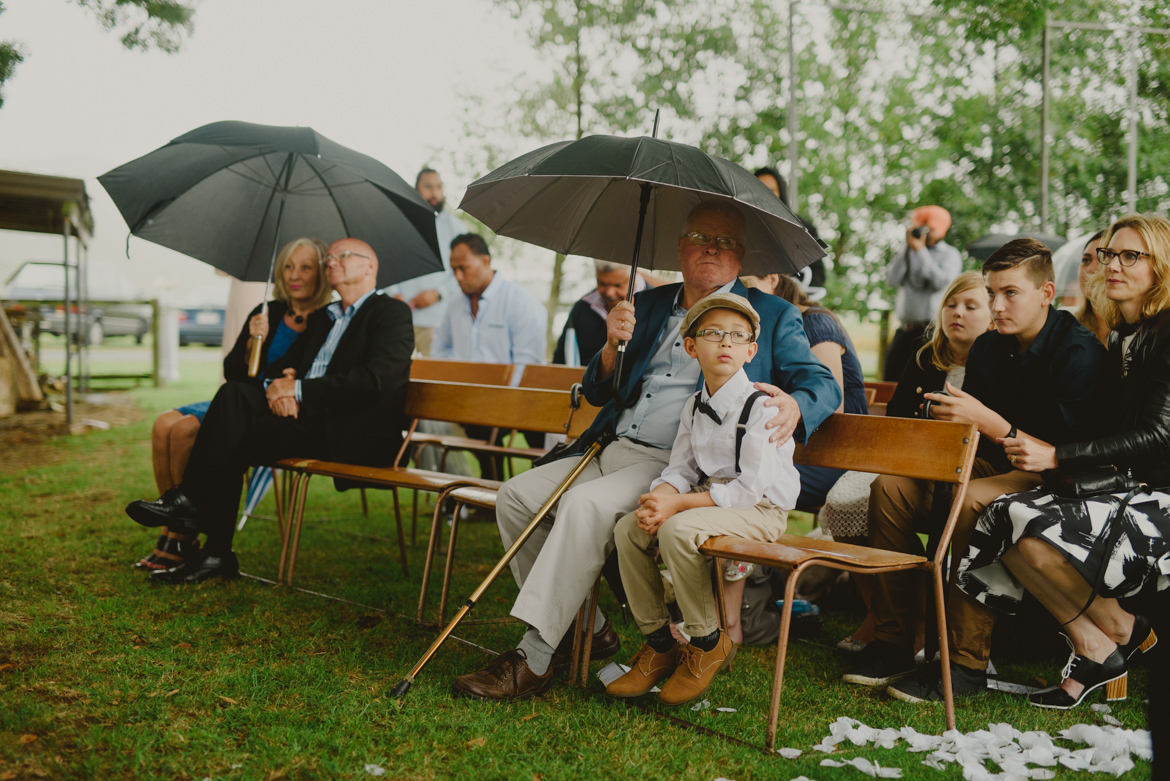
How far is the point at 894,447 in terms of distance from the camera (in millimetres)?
3262

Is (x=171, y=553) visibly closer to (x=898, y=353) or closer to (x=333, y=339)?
(x=333, y=339)

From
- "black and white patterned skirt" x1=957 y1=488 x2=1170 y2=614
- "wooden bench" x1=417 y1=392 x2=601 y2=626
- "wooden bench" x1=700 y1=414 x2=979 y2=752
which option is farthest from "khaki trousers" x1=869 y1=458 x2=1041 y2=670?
"wooden bench" x1=417 y1=392 x2=601 y2=626

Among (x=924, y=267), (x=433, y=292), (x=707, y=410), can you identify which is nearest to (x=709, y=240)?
(x=707, y=410)

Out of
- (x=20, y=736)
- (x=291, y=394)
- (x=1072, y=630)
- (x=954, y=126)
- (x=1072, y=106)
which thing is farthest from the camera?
(x=954, y=126)

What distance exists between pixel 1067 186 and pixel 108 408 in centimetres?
1410

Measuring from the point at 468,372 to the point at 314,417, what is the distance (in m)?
1.52

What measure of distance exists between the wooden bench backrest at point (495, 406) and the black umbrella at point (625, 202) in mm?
709

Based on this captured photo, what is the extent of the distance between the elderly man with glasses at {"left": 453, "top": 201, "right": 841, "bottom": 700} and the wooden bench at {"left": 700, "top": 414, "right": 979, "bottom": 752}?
0.16m

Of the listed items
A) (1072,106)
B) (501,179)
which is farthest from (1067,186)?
(501,179)

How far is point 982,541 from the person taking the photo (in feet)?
10.9

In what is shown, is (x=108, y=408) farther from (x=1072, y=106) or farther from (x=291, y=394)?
(x=1072, y=106)

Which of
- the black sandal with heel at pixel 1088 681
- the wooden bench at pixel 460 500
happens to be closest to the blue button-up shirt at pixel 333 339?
the wooden bench at pixel 460 500

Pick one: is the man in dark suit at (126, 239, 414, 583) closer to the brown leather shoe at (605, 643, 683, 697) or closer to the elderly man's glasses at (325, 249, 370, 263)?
the elderly man's glasses at (325, 249, 370, 263)

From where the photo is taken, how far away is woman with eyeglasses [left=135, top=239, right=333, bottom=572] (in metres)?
4.91
